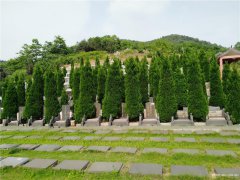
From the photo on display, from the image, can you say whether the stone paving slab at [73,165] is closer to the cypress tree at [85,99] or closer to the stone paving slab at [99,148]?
the stone paving slab at [99,148]

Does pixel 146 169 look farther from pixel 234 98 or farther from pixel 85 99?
pixel 85 99

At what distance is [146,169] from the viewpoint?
5562 millimetres

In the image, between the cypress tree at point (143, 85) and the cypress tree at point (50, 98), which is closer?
the cypress tree at point (50, 98)

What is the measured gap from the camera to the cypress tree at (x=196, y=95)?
1265cm

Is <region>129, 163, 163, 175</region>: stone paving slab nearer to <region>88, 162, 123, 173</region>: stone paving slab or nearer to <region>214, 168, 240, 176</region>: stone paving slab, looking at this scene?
<region>88, 162, 123, 173</region>: stone paving slab

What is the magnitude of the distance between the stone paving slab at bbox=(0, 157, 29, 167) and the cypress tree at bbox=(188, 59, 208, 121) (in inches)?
354

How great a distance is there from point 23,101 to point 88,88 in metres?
4.81

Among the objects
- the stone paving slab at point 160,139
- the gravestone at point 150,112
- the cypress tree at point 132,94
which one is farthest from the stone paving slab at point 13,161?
the gravestone at point 150,112

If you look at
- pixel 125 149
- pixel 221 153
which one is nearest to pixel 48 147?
pixel 125 149

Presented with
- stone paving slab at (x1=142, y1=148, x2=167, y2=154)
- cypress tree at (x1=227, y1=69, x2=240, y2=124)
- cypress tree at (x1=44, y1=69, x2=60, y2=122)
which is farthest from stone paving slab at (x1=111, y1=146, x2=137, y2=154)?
cypress tree at (x1=44, y1=69, x2=60, y2=122)

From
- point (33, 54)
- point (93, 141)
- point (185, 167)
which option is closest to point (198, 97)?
point (93, 141)

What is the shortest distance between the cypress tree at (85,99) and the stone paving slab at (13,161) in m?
Result: 7.05

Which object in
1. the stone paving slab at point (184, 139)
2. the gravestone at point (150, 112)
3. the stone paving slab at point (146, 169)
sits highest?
the gravestone at point (150, 112)

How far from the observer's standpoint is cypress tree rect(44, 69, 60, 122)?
13984mm
